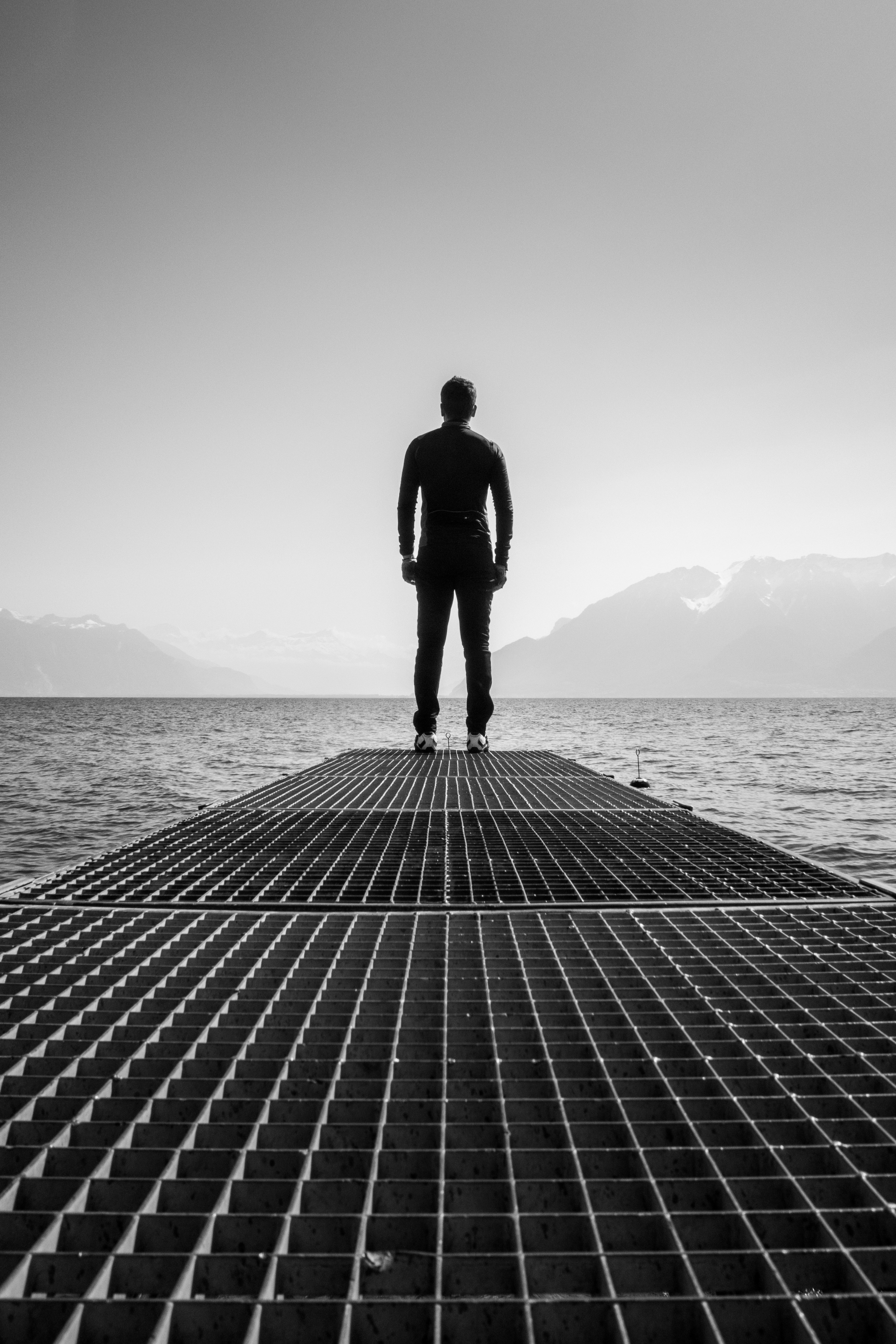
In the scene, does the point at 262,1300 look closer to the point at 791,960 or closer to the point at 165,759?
the point at 791,960

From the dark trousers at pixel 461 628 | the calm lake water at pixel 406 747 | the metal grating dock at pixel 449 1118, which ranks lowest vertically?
the calm lake water at pixel 406 747

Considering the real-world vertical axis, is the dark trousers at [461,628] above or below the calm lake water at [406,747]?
above

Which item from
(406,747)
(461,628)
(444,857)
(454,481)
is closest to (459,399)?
(454,481)

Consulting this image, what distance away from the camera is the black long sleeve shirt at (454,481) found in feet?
25.8

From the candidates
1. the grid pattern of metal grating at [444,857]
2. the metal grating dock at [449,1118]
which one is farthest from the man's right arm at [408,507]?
the metal grating dock at [449,1118]

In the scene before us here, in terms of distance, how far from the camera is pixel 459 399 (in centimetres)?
801

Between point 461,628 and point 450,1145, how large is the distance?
6.79m

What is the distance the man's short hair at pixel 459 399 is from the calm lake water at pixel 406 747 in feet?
16.2

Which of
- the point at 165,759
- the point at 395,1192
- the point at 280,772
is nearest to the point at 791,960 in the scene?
the point at 395,1192

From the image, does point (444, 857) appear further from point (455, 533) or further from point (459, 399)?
point (459, 399)

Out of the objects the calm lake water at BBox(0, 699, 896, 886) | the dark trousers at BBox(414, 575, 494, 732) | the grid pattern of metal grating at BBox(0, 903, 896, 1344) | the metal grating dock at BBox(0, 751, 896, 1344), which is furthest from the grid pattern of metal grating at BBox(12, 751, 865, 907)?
the calm lake water at BBox(0, 699, 896, 886)

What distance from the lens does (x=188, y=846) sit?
4.53 m

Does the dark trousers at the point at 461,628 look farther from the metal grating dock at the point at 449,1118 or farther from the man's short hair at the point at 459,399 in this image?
the metal grating dock at the point at 449,1118

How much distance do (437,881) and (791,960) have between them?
1.73 metres
